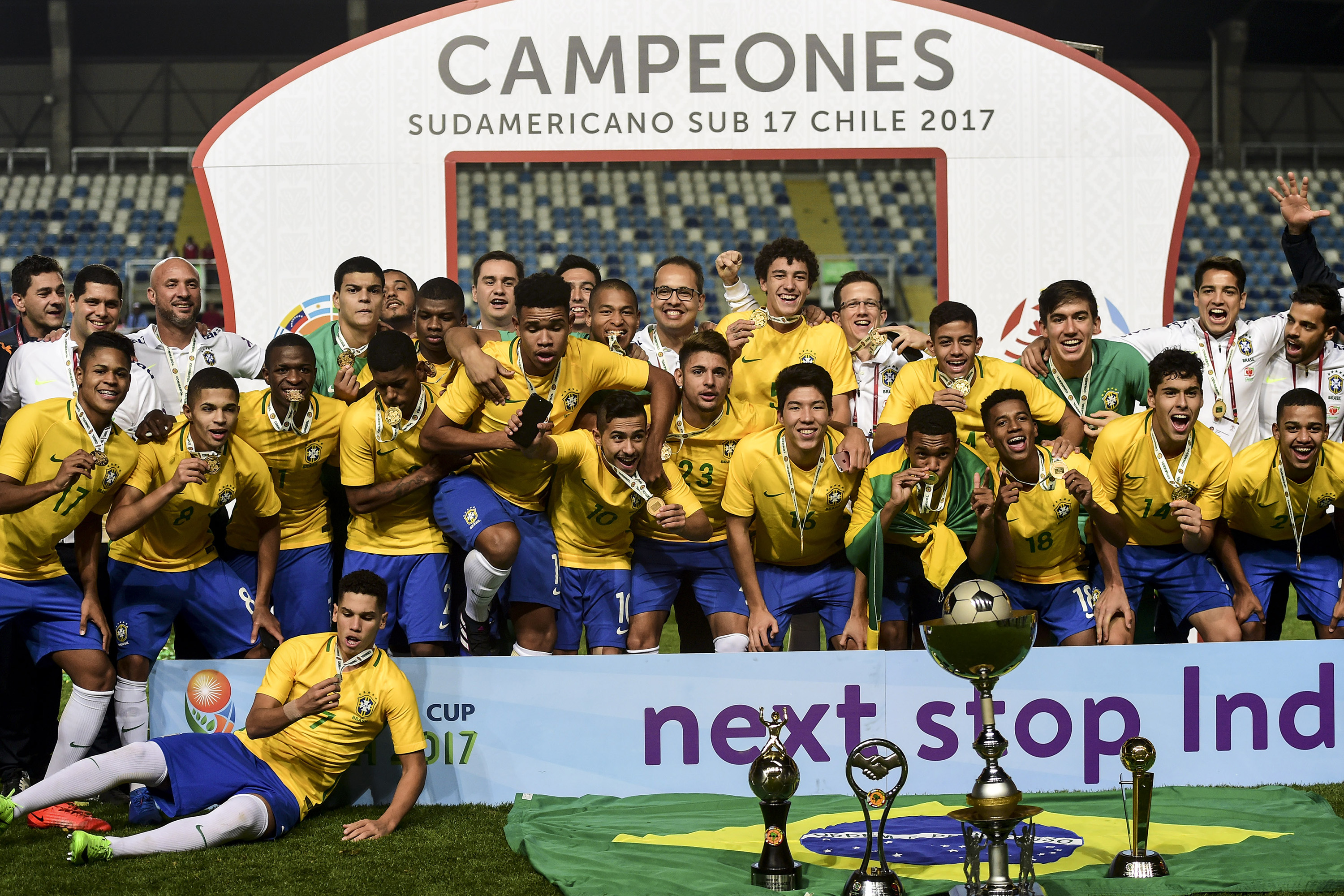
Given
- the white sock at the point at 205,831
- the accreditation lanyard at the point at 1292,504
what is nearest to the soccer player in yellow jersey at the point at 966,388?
the accreditation lanyard at the point at 1292,504

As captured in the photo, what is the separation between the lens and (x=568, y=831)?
4.96 m

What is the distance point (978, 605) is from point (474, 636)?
10.9 ft

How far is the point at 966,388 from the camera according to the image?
638cm

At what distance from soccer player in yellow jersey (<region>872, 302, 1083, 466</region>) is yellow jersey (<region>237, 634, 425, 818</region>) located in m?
2.49

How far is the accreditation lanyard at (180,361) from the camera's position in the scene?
6855mm

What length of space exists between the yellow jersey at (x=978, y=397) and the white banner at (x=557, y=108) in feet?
8.21

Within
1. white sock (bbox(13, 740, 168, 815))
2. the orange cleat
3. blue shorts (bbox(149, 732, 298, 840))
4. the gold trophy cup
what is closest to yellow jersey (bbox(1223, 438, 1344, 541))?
the gold trophy cup

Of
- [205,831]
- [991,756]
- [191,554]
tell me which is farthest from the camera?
[191,554]

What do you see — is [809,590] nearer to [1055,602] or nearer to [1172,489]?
[1055,602]

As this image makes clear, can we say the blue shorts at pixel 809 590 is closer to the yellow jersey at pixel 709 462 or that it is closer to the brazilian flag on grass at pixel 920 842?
the yellow jersey at pixel 709 462

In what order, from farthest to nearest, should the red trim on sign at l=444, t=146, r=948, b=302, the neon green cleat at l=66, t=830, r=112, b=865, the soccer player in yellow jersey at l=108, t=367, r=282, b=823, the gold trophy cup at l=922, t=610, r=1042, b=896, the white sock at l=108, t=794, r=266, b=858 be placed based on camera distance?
the red trim on sign at l=444, t=146, r=948, b=302 < the soccer player in yellow jersey at l=108, t=367, r=282, b=823 < the white sock at l=108, t=794, r=266, b=858 < the neon green cleat at l=66, t=830, r=112, b=865 < the gold trophy cup at l=922, t=610, r=1042, b=896

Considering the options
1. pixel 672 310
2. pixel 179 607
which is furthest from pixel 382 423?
pixel 672 310

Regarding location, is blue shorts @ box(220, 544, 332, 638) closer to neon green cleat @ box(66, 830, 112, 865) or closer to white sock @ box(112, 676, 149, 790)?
white sock @ box(112, 676, 149, 790)

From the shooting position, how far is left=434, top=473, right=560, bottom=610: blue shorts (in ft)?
19.4
